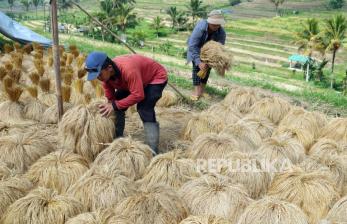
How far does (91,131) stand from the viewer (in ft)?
14.5

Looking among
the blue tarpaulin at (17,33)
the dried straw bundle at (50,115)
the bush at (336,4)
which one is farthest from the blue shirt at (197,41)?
the bush at (336,4)

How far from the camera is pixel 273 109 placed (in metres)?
5.75

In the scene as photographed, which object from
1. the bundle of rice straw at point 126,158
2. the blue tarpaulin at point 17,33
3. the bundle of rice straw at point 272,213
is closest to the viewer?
the bundle of rice straw at point 272,213

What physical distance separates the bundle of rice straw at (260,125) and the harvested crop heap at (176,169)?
1cm

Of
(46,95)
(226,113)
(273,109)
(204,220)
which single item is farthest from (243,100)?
(204,220)

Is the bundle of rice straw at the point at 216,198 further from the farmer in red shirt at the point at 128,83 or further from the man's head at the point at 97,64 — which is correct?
the man's head at the point at 97,64

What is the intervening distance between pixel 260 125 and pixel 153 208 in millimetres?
2268

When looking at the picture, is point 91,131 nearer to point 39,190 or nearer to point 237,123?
point 39,190

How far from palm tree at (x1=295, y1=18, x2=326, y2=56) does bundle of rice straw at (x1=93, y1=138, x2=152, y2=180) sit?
3200 cm

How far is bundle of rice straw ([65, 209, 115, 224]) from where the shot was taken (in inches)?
123

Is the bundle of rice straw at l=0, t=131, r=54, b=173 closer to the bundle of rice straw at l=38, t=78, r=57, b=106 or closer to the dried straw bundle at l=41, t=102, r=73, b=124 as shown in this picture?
the dried straw bundle at l=41, t=102, r=73, b=124

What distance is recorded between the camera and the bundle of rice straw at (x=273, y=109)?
5730 mm

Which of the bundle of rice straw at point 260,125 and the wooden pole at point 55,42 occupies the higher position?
the wooden pole at point 55,42

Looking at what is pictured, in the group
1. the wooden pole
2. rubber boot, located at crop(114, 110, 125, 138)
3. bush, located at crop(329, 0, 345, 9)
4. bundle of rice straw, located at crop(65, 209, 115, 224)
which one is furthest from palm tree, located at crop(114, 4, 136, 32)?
bundle of rice straw, located at crop(65, 209, 115, 224)
